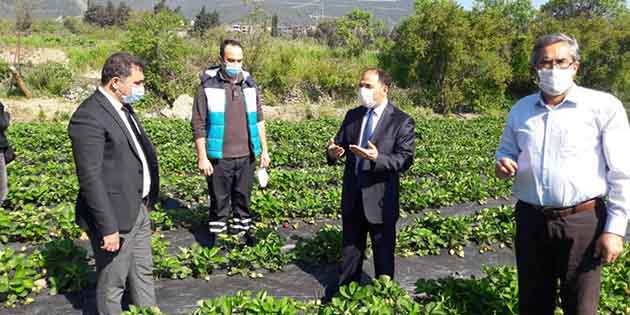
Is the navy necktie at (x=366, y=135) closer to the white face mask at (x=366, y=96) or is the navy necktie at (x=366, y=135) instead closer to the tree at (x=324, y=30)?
the white face mask at (x=366, y=96)

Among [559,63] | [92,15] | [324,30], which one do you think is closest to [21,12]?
[92,15]

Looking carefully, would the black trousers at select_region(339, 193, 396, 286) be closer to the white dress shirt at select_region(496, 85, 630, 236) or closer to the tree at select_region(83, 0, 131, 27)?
the white dress shirt at select_region(496, 85, 630, 236)

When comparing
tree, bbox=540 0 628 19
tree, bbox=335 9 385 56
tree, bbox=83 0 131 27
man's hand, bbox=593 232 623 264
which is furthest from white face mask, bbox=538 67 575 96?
tree, bbox=83 0 131 27

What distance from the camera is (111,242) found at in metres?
3.39

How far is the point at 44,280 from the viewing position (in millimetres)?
4480

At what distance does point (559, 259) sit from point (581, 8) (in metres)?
36.5

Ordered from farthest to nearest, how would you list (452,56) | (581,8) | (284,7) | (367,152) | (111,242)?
(284,7) < (581,8) < (452,56) < (367,152) < (111,242)

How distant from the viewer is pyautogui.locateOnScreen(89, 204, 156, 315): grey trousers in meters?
3.56

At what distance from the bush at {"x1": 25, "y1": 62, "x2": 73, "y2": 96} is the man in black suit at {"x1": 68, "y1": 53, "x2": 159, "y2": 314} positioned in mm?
17585

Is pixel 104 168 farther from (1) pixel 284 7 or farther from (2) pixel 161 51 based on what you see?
(1) pixel 284 7

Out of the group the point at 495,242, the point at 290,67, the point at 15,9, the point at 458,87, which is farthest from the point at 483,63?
the point at 15,9

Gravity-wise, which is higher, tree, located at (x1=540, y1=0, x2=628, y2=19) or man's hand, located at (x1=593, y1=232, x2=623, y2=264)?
tree, located at (x1=540, y1=0, x2=628, y2=19)

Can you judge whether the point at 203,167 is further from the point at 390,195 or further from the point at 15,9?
the point at 15,9

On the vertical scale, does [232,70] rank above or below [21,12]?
below
